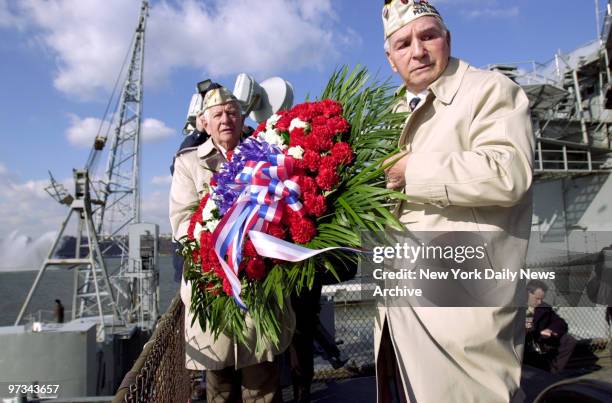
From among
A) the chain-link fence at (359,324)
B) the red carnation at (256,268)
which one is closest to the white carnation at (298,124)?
the red carnation at (256,268)

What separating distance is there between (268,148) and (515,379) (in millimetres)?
1118

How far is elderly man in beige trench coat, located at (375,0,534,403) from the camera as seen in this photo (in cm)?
129

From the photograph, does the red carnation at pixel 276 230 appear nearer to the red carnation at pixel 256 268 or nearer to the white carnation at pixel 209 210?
the red carnation at pixel 256 268

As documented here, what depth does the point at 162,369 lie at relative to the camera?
2100 millimetres

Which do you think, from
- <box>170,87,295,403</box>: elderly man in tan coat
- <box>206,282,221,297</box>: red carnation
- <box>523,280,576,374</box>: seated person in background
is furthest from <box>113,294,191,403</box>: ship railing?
<box>523,280,576,374</box>: seated person in background

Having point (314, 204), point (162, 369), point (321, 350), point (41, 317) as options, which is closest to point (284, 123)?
point (314, 204)

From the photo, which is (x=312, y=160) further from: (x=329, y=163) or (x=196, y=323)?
(x=196, y=323)

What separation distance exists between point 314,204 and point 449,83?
1.91 ft

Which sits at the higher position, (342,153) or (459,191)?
(342,153)

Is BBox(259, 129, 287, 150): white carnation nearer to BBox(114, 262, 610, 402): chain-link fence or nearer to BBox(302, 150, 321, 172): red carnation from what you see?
BBox(302, 150, 321, 172): red carnation

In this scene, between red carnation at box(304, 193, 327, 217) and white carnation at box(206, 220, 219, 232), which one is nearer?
red carnation at box(304, 193, 327, 217)

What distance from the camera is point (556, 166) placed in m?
20.1

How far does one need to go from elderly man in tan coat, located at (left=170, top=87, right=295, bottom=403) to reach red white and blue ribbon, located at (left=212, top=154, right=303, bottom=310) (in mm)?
478

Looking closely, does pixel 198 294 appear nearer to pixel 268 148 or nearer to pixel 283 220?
pixel 283 220
